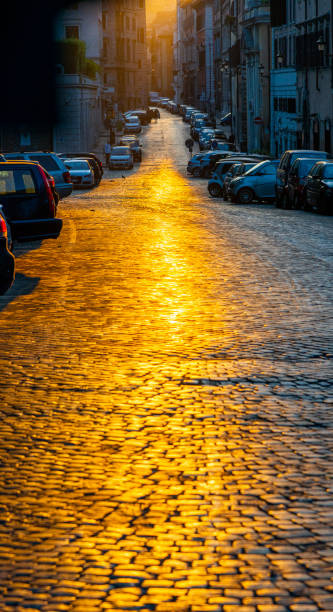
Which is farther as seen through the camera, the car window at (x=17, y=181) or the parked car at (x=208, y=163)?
the parked car at (x=208, y=163)

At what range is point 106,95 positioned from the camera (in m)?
118

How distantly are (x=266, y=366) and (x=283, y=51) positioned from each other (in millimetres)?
57986

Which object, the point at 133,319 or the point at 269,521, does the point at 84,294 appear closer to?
the point at 133,319

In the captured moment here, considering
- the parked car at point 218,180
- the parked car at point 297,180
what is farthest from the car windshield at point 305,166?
the parked car at point 218,180

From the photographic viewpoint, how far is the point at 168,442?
24.0 ft

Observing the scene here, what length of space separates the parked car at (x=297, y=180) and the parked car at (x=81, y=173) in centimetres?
1677

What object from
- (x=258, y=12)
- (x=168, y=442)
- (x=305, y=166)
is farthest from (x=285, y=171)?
(x=258, y=12)

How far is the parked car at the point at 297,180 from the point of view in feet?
105

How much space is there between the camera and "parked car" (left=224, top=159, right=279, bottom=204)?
37.2 m

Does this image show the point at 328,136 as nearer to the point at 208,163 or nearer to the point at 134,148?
the point at 208,163

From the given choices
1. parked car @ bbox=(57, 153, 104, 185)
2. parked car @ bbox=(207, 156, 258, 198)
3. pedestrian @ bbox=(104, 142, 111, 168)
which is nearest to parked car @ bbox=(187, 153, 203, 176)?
parked car @ bbox=(57, 153, 104, 185)

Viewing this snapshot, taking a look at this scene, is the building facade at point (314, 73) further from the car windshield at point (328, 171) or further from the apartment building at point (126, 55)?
the apartment building at point (126, 55)

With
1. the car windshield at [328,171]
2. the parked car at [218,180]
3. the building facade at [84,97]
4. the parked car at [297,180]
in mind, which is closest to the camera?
the car windshield at [328,171]

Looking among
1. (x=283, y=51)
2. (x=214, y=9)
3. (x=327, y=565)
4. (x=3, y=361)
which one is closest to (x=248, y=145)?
(x=283, y=51)
